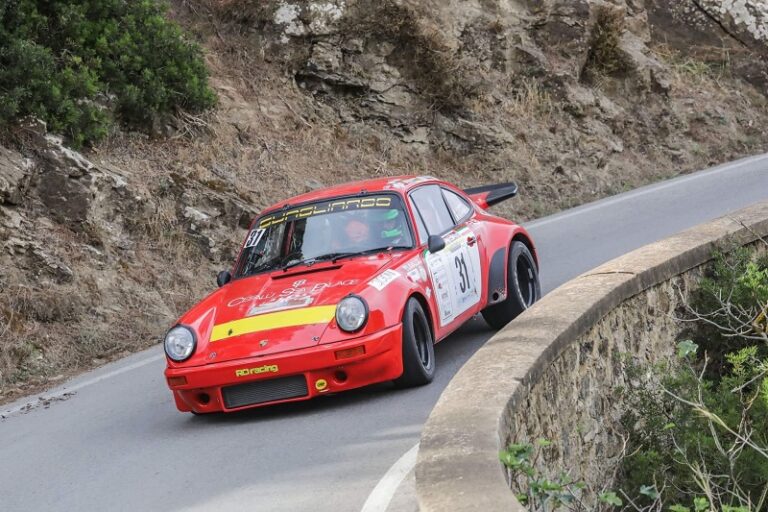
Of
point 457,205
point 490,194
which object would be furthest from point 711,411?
point 490,194

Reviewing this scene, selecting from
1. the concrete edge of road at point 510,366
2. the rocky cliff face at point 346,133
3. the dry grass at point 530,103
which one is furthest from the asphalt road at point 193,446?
the dry grass at point 530,103

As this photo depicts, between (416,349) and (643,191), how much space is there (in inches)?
463

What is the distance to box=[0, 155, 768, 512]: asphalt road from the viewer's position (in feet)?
20.7

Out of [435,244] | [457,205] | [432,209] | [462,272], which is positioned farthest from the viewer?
[457,205]

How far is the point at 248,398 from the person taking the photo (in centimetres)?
769

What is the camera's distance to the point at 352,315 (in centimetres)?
762

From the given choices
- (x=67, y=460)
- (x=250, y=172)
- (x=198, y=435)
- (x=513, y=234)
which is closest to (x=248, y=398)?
(x=198, y=435)

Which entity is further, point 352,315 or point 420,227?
point 420,227

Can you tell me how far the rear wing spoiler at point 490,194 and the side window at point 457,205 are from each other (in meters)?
0.69

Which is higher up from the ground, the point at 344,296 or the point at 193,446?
the point at 344,296

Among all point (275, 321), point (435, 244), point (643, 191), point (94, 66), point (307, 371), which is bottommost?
point (643, 191)

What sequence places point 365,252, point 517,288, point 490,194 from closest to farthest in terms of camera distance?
point 365,252 → point 517,288 → point 490,194

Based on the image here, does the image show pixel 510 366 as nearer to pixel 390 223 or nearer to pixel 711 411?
pixel 711 411

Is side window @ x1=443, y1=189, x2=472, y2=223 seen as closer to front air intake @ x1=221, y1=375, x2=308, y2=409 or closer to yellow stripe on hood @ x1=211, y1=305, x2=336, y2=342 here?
Result: yellow stripe on hood @ x1=211, y1=305, x2=336, y2=342
